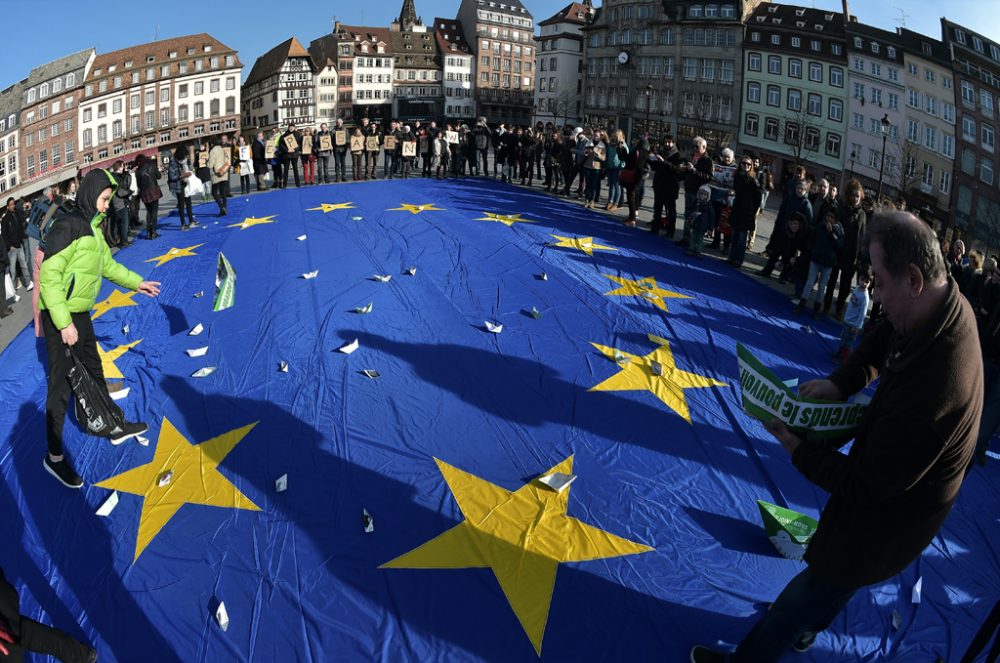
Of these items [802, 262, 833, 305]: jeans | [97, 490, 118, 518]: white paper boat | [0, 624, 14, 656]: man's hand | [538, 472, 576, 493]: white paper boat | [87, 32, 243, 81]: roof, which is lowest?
[97, 490, 118, 518]: white paper boat

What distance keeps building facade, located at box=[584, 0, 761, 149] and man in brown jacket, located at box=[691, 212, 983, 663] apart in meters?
55.5

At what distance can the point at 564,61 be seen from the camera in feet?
278

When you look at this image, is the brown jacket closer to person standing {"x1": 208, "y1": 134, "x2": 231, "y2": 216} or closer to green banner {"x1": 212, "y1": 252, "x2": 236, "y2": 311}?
green banner {"x1": 212, "y1": 252, "x2": 236, "y2": 311}

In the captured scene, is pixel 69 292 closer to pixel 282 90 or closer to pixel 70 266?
pixel 70 266

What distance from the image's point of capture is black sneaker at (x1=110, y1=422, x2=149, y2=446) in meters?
5.39

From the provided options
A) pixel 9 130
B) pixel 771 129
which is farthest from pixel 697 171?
pixel 771 129

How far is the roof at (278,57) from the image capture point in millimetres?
86750

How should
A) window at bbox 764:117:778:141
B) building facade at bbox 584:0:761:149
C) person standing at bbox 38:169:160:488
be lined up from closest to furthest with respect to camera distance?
person standing at bbox 38:169:160:488
window at bbox 764:117:778:141
building facade at bbox 584:0:761:149

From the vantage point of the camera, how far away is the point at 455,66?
9425cm

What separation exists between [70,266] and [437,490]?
10.4ft

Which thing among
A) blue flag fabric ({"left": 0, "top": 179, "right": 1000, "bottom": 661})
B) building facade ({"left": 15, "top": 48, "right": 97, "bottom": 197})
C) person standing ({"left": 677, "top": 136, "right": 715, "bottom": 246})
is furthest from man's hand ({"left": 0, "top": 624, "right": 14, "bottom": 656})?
person standing ({"left": 677, "top": 136, "right": 715, "bottom": 246})

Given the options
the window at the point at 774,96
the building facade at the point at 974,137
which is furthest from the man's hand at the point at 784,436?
the window at the point at 774,96

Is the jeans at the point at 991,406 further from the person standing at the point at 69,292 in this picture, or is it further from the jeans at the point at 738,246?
the person standing at the point at 69,292

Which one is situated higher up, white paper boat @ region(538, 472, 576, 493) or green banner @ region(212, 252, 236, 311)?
green banner @ region(212, 252, 236, 311)
